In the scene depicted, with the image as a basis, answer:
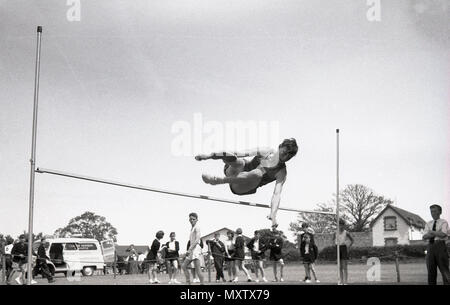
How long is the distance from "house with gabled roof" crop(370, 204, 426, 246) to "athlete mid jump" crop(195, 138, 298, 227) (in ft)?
49.8

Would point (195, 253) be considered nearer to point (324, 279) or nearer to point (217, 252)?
point (217, 252)

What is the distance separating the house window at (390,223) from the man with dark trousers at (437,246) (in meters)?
16.8

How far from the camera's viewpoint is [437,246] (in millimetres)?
6852

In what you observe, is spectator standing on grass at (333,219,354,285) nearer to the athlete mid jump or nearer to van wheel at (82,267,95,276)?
the athlete mid jump

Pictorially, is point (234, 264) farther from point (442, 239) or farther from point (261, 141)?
point (442, 239)

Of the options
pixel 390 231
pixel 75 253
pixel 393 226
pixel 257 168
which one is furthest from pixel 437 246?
pixel 390 231

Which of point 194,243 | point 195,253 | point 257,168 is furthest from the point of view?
point 195,253

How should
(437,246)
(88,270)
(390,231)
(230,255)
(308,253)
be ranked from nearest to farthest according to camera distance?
1. (437,246)
2. (308,253)
3. (230,255)
4. (88,270)
5. (390,231)

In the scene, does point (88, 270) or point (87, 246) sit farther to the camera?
point (87, 246)

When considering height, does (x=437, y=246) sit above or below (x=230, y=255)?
above

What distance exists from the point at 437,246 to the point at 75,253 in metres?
12.0

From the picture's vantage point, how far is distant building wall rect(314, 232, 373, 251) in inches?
844
